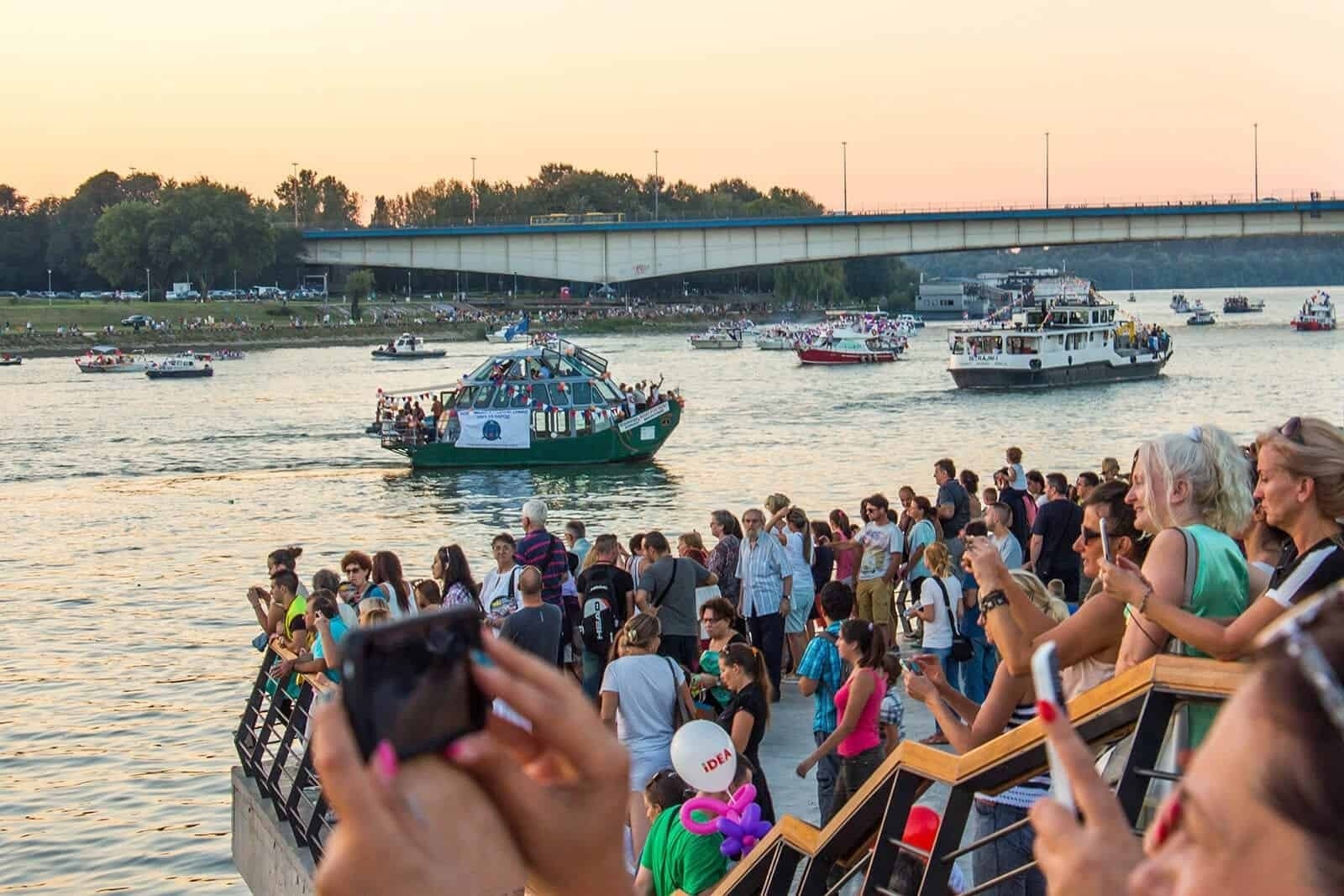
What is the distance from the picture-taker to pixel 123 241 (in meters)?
144

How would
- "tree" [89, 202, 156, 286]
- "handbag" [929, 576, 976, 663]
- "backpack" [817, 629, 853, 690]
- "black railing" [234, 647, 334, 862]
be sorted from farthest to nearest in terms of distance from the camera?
"tree" [89, 202, 156, 286] < "handbag" [929, 576, 976, 663] < "black railing" [234, 647, 334, 862] < "backpack" [817, 629, 853, 690]

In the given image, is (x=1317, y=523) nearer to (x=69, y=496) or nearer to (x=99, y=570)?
(x=99, y=570)

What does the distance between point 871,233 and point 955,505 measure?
79587 millimetres

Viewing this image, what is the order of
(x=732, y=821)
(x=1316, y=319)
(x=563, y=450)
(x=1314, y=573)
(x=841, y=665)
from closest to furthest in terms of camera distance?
(x=1314, y=573), (x=732, y=821), (x=841, y=665), (x=563, y=450), (x=1316, y=319)

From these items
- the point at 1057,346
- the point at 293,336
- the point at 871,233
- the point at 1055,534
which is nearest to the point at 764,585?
the point at 1055,534

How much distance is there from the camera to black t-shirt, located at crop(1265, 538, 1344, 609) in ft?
14.6

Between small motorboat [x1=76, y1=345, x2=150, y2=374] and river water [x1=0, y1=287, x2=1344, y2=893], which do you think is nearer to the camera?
river water [x1=0, y1=287, x2=1344, y2=893]

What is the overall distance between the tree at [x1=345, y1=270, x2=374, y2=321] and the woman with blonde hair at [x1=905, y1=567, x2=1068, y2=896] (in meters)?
146

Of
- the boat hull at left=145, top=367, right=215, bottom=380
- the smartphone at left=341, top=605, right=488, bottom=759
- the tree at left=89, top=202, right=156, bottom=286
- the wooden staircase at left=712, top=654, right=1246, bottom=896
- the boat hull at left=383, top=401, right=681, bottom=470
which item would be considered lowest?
the boat hull at left=383, top=401, right=681, bottom=470

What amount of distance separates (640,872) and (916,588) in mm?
8262

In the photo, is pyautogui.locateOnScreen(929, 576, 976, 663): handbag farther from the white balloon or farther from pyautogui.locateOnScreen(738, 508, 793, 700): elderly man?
the white balloon

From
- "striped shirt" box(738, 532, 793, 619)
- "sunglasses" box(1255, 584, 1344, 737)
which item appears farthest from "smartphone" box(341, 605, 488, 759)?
"striped shirt" box(738, 532, 793, 619)

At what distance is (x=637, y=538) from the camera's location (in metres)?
13.5

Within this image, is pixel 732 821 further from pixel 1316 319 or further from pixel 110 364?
pixel 1316 319
